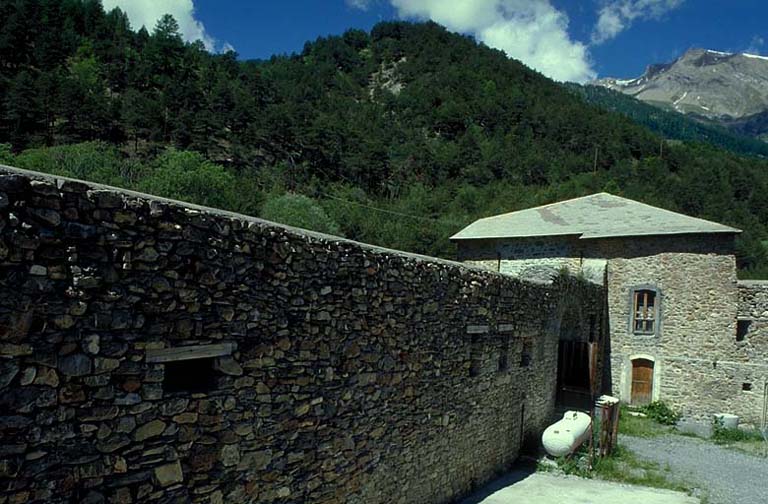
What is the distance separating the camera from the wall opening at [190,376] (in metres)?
4.25

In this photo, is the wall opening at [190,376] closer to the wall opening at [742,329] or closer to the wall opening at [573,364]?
the wall opening at [573,364]

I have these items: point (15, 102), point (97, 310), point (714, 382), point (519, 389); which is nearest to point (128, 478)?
point (97, 310)

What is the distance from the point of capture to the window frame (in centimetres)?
1878

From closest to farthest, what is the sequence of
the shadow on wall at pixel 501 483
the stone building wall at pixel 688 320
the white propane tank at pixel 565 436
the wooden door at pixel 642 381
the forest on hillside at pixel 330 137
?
the shadow on wall at pixel 501 483
the white propane tank at pixel 565 436
the stone building wall at pixel 688 320
the wooden door at pixel 642 381
the forest on hillside at pixel 330 137

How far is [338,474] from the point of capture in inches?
231

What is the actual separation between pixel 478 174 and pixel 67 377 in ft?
209

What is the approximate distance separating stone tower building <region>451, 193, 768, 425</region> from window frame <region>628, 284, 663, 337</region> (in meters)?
0.03

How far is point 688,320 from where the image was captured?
18.3 m

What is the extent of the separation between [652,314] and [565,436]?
31.7 feet

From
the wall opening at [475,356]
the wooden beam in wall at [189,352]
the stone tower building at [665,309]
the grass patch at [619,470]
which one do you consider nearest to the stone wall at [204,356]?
the wooden beam in wall at [189,352]

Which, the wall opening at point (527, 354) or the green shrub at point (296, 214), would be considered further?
the green shrub at point (296, 214)

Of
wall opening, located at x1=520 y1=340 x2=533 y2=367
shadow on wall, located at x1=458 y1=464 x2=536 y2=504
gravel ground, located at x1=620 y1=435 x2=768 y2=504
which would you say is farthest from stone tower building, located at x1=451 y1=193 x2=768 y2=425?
shadow on wall, located at x1=458 y1=464 x2=536 y2=504

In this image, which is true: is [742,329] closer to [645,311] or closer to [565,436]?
[645,311]

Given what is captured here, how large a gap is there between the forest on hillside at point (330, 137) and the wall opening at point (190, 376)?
2768cm
